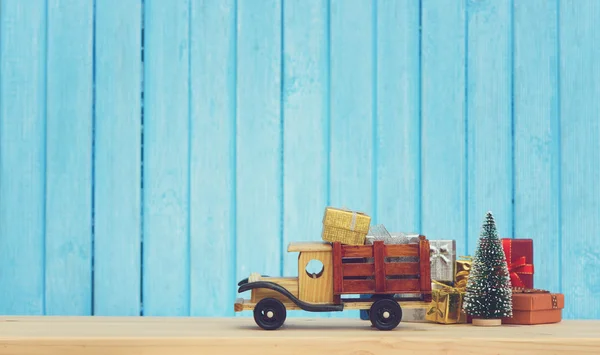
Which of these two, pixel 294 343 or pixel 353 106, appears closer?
pixel 294 343

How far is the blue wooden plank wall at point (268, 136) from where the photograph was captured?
166cm

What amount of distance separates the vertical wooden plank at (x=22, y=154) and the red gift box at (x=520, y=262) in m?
0.94

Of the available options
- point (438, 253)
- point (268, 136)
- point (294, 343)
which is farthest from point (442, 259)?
point (268, 136)

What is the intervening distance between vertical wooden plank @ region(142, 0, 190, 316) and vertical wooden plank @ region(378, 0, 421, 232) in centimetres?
39

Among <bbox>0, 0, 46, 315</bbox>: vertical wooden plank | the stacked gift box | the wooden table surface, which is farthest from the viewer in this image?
<bbox>0, 0, 46, 315</bbox>: vertical wooden plank

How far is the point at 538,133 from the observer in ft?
5.56

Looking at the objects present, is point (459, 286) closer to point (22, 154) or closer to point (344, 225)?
point (344, 225)

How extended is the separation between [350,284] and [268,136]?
0.49 metres

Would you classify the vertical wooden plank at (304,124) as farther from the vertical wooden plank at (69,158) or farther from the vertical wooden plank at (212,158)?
the vertical wooden plank at (69,158)

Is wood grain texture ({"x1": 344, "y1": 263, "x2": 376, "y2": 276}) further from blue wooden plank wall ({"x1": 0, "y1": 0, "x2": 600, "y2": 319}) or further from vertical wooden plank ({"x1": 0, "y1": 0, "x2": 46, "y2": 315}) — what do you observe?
vertical wooden plank ({"x1": 0, "y1": 0, "x2": 46, "y2": 315})

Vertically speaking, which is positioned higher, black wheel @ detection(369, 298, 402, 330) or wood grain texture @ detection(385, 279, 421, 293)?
wood grain texture @ detection(385, 279, 421, 293)

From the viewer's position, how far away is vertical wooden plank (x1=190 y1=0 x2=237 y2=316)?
166cm

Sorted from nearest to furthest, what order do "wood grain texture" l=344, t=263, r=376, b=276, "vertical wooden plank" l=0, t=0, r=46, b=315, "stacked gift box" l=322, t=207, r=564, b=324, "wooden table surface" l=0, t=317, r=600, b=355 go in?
"wooden table surface" l=0, t=317, r=600, b=355, "wood grain texture" l=344, t=263, r=376, b=276, "stacked gift box" l=322, t=207, r=564, b=324, "vertical wooden plank" l=0, t=0, r=46, b=315

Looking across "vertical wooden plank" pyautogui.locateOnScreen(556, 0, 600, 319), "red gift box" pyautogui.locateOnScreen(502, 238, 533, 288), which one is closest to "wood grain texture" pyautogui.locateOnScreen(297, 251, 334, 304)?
"red gift box" pyautogui.locateOnScreen(502, 238, 533, 288)
